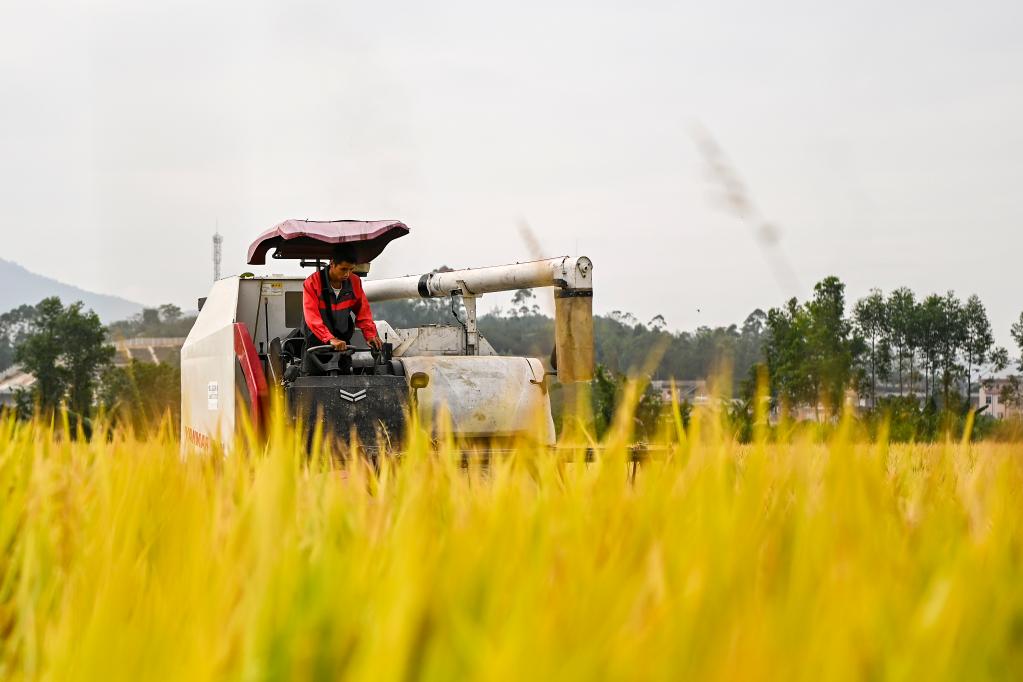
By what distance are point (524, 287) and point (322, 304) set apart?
305 centimetres

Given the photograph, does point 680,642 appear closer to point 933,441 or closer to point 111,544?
point 111,544

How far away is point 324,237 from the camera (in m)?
9.45

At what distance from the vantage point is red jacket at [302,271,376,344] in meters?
9.23

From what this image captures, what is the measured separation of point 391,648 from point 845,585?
534 millimetres

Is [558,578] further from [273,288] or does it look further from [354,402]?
[273,288]

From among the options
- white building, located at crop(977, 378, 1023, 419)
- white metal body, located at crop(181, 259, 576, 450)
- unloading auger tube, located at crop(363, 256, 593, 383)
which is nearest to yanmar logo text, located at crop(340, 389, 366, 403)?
white metal body, located at crop(181, 259, 576, 450)

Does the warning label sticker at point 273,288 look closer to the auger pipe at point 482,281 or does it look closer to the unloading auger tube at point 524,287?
the unloading auger tube at point 524,287

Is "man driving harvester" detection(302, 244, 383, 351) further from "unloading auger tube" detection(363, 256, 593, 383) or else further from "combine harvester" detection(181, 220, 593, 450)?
"unloading auger tube" detection(363, 256, 593, 383)

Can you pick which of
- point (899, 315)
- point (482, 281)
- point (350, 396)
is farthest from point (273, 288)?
point (899, 315)

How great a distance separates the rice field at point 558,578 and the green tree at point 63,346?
79.5 meters

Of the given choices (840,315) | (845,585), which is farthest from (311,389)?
(845,585)

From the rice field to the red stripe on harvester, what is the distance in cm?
621

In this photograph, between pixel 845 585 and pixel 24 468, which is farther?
pixel 24 468

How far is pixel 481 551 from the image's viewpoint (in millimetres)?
1712
